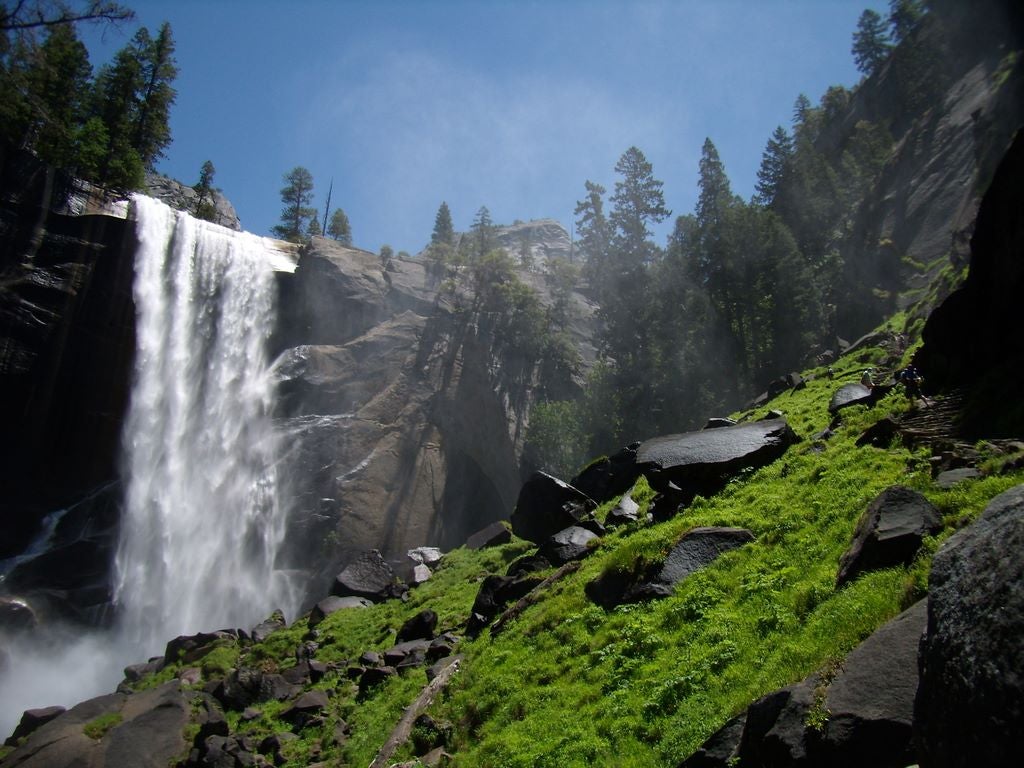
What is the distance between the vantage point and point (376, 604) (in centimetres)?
2695

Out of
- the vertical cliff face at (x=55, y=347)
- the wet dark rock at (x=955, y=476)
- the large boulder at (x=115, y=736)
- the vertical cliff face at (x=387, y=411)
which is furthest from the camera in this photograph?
the vertical cliff face at (x=387, y=411)

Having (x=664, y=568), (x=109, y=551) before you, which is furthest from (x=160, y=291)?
(x=664, y=568)

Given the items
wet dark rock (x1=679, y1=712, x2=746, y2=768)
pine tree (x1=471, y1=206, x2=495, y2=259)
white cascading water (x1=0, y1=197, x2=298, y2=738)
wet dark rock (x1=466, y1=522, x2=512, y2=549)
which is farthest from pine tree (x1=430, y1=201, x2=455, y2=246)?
wet dark rock (x1=679, y1=712, x2=746, y2=768)

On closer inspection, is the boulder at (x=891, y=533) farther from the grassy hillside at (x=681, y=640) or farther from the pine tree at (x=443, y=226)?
the pine tree at (x=443, y=226)

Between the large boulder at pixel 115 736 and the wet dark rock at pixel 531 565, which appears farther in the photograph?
the wet dark rock at pixel 531 565

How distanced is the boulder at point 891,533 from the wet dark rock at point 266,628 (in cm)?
2405

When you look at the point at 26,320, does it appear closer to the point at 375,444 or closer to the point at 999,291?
the point at 375,444

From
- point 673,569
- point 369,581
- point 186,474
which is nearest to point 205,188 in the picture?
point 186,474

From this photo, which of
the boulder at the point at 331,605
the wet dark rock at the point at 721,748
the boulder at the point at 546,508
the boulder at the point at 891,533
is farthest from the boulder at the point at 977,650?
the boulder at the point at 331,605

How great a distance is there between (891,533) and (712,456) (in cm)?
905

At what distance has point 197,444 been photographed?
42781 mm

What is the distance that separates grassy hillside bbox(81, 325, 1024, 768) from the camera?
26.3ft

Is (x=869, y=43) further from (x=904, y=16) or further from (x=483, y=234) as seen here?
(x=483, y=234)

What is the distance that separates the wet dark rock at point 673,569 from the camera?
12281 mm
